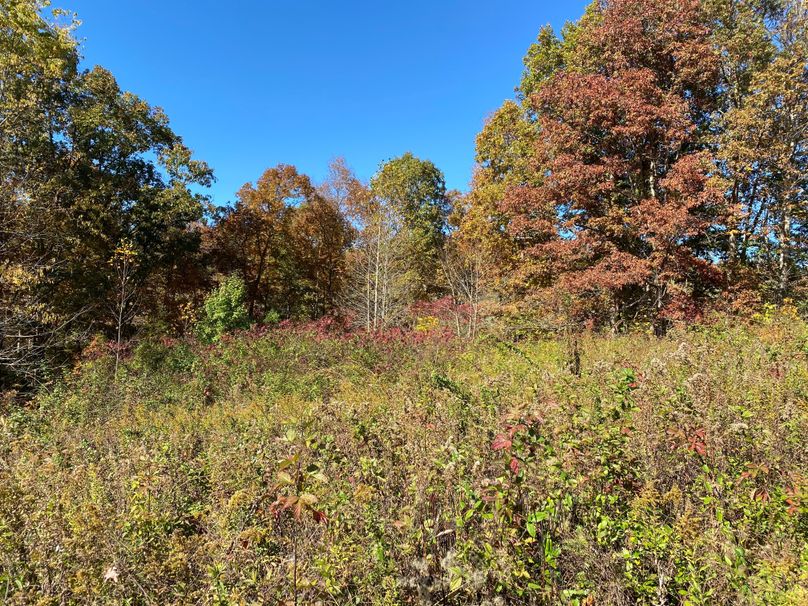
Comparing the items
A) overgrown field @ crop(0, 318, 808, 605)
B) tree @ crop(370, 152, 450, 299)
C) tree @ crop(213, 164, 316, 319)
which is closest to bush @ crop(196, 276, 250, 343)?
tree @ crop(213, 164, 316, 319)

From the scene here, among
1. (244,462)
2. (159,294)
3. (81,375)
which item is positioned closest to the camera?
(244,462)

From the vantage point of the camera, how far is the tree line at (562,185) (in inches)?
352

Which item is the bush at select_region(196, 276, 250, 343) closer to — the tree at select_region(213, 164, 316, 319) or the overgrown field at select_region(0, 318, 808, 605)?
the tree at select_region(213, 164, 316, 319)

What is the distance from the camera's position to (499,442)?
199cm

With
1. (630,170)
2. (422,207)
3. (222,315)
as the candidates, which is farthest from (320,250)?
(630,170)

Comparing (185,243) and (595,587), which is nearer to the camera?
(595,587)

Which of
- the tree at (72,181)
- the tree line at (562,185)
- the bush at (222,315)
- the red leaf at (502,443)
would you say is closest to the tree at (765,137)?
the tree line at (562,185)

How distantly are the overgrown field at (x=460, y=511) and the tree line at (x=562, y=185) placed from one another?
7.11 m

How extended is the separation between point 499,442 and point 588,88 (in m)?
10.9

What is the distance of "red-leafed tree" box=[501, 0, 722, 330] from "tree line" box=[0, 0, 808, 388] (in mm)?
50

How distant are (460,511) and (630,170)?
1091 cm

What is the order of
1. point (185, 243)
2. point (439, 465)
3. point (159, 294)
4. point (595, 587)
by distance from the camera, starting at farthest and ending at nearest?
point (159, 294) < point (185, 243) < point (439, 465) < point (595, 587)

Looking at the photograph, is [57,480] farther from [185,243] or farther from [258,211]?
[258,211]

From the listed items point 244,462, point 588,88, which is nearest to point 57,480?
point 244,462
